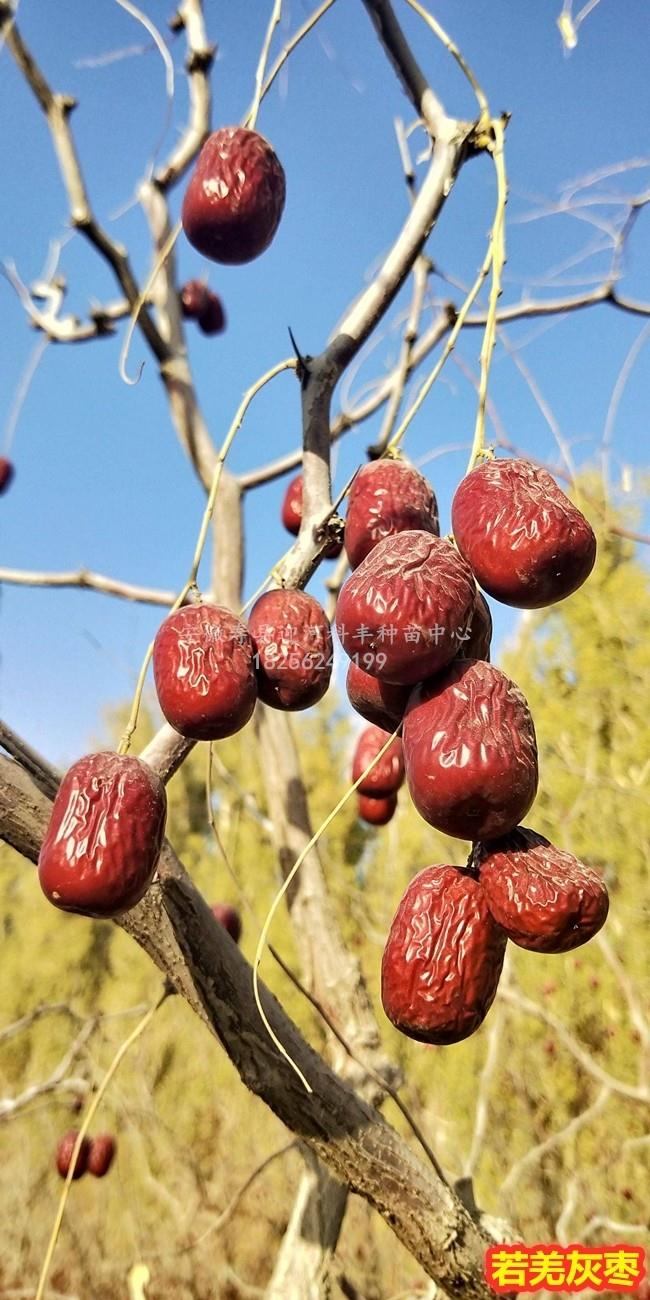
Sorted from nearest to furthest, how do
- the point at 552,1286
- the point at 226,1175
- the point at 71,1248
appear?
1. the point at 552,1286
2. the point at 71,1248
3. the point at 226,1175

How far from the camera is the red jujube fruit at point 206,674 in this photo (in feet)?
2.27

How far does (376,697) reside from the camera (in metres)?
0.64

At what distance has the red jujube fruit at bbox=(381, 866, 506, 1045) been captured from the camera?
0.56m

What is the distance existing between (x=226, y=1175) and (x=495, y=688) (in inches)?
225

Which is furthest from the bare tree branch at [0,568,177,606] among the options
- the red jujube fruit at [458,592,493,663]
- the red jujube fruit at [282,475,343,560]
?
the red jujube fruit at [458,592,493,663]

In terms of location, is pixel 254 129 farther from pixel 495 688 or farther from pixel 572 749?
pixel 572 749

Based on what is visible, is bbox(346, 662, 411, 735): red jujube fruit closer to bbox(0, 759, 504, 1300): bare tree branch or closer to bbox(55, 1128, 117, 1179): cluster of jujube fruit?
bbox(0, 759, 504, 1300): bare tree branch

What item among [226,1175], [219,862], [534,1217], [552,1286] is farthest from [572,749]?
[552,1286]

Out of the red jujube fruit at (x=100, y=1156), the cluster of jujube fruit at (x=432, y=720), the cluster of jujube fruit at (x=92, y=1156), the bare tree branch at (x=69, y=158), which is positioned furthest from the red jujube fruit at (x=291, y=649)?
the red jujube fruit at (x=100, y=1156)

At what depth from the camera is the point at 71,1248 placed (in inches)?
189

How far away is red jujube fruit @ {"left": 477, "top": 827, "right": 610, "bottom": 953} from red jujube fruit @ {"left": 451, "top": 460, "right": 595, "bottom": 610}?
0.59ft

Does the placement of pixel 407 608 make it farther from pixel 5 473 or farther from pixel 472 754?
pixel 5 473

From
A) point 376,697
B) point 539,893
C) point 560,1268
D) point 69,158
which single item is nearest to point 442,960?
point 539,893

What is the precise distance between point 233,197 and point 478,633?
2.20 ft
